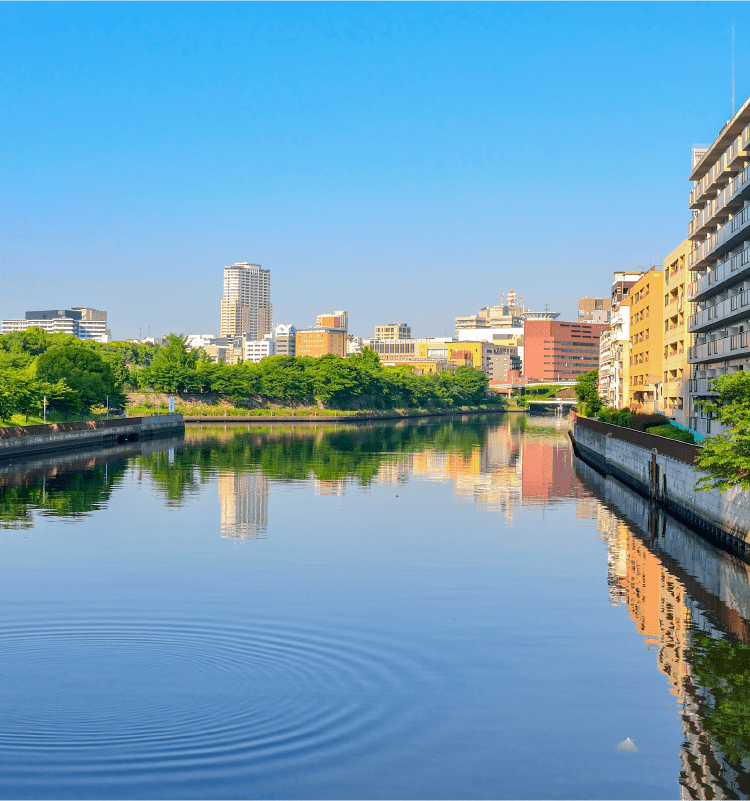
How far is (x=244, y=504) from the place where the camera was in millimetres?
49781

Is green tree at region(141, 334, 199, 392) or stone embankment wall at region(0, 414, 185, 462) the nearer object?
stone embankment wall at region(0, 414, 185, 462)

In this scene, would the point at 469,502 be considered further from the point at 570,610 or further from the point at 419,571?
the point at 570,610

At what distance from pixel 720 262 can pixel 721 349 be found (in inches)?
312

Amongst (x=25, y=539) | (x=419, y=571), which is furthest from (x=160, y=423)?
(x=419, y=571)

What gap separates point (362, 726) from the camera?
16.5 metres

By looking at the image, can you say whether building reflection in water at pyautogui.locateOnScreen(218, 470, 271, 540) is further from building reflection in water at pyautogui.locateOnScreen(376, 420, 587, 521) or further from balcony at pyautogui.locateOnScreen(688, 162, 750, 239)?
balcony at pyautogui.locateOnScreen(688, 162, 750, 239)

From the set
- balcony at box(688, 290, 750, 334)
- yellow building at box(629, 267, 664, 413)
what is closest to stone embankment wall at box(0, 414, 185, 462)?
balcony at box(688, 290, 750, 334)

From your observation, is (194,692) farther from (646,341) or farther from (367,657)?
(646,341)

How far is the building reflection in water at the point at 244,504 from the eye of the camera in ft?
133

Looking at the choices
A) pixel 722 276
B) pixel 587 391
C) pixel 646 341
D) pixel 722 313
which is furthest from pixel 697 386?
pixel 587 391

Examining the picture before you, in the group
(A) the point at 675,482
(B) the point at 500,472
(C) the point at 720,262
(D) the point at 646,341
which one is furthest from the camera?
(D) the point at 646,341

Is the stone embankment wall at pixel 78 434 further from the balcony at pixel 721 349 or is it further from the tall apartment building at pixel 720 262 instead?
the balcony at pixel 721 349

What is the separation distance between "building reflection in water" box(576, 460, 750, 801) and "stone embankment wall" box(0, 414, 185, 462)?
4973 centimetres

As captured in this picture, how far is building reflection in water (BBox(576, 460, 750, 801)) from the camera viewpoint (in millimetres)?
15602
